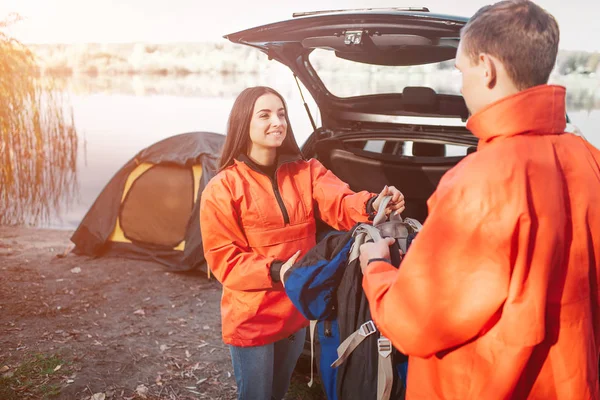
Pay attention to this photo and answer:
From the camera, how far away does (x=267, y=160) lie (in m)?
2.33

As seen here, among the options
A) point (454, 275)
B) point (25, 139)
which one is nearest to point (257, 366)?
point (454, 275)

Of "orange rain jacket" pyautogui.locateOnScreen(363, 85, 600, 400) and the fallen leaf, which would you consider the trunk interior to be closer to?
the fallen leaf

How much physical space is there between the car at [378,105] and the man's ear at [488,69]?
5.57 feet

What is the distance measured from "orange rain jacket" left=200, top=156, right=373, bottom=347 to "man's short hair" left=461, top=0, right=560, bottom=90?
1.15 metres

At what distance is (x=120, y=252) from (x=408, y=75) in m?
4.18

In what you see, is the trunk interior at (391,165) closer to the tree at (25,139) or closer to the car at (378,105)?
the car at (378,105)

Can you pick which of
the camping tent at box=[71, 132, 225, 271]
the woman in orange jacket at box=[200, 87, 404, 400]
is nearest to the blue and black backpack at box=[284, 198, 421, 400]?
the woman in orange jacket at box=[200, 87, 404, 400]

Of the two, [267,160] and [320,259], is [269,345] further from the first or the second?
[267,160]

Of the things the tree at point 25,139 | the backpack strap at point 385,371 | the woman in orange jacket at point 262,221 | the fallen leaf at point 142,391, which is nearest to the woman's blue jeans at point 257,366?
the woman in orange jacket at point 262,221

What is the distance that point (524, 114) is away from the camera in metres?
1.10

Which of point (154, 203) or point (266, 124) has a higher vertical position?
point (266, 124)

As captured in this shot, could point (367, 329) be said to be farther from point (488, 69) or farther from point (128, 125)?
point (128, 125)

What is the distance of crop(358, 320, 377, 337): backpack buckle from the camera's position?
1665mm

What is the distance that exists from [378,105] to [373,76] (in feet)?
0.89
